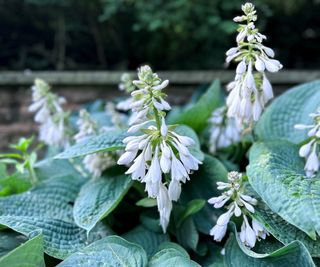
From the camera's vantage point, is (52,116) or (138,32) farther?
(138,32)

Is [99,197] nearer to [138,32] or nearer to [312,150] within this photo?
[312,150]

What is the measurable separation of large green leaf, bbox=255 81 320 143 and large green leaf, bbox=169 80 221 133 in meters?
0.19

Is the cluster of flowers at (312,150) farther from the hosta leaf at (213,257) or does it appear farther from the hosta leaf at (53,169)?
the hosta leaf at (53,169)

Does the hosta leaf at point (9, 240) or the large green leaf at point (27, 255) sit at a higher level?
the large green leaf at point (27, 255)

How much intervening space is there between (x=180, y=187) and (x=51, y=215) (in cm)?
38

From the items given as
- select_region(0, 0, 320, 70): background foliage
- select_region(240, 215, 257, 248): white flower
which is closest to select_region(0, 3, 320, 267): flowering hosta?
select_region(240, 215, 257, 248): white flower

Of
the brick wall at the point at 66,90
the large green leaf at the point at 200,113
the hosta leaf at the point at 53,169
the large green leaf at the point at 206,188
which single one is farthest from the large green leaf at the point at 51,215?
the brick wall at the point at 66,90

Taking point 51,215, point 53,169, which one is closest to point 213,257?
point 51,215

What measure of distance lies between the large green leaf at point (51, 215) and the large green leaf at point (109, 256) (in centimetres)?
7

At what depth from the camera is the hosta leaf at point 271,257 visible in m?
0.80

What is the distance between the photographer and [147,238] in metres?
1.08

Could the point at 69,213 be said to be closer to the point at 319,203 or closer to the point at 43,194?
the point at 43,194

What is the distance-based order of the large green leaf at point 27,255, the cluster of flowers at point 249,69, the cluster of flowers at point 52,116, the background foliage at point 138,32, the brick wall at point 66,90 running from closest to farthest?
the large green leaf at point 27,255
the cluster of flowers at point 249,69
the cluster of flowers at point 52,116
the background foliage at point 138,32
the brick wall at point 66,90

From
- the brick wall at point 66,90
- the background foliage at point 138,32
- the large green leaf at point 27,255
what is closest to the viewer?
the large green leaf at point 27,255
